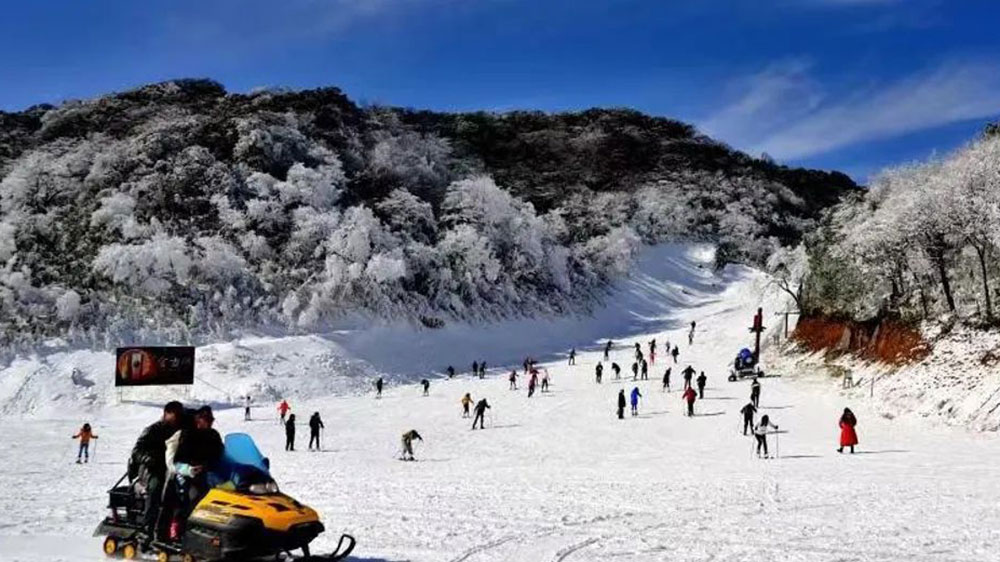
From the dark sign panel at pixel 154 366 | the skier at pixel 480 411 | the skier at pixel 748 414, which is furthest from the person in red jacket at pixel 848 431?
the dark sign panel at pixel 154 366

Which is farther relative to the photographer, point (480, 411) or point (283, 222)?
point (283, 222)

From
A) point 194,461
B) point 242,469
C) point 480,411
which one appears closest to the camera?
point 242,469

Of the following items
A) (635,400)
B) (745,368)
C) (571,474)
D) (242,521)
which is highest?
(745,368)

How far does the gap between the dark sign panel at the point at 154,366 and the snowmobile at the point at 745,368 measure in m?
29.0

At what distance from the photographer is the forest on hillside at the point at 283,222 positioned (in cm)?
5472

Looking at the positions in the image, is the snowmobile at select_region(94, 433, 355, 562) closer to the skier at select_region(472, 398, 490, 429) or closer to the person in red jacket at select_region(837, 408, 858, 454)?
the person in red jacket at select_region(837, 408, 858, 454)

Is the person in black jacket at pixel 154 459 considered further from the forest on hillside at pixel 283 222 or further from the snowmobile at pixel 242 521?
the forest on hillside at pixel 283 222

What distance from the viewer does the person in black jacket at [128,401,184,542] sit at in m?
9.55

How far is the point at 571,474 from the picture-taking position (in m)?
20.7

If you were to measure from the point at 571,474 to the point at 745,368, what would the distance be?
2666cm

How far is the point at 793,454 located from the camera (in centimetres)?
2522

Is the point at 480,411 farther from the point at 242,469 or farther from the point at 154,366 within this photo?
the point at 242,469

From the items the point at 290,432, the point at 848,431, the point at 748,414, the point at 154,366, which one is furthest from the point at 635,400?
the point at 154,366

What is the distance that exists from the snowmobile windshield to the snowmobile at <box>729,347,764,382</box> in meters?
37.8
